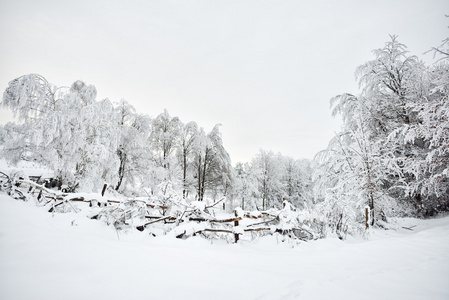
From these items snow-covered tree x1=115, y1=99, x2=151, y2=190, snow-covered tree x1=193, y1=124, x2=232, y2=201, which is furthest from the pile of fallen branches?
snow-covered tree x1=193, y1=124, x2=232, y2=201

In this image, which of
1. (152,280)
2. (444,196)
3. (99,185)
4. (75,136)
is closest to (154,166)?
(99,185)

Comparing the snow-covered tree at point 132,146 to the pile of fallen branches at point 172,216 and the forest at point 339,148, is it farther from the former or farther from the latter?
the pile of fallen branches at point 172,216

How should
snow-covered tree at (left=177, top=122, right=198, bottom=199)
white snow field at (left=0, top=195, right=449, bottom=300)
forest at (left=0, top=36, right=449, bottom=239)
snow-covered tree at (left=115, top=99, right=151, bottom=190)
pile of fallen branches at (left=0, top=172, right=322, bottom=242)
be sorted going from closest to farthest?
white snow field at (left=0, top=195, right=449, bottom=300) → pile of fallen branches at (left=0, top=172, right=322, bottom=242) → forest at (left=0, top=36, right=449, bottom=239) → snow-covered tree at (left=115, top=99, right=151, bottom=190) → snow-covered tree at (left=177, top=122, right=198, bottom=199)

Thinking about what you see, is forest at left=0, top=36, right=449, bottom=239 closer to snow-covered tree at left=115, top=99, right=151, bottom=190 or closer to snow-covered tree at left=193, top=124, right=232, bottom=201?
snow-covered tree at left=115, top=99, right=151, bottom=190

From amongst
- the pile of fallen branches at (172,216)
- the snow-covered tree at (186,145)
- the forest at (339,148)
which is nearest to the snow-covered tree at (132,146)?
the forest at (339,148)

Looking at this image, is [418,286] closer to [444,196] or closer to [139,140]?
[444,196]

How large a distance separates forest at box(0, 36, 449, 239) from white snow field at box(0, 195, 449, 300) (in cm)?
204

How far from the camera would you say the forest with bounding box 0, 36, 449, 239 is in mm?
7191

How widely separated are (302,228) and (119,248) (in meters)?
5.58

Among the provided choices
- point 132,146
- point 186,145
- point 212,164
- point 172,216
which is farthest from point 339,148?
point 132,146

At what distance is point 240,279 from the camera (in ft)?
9.21

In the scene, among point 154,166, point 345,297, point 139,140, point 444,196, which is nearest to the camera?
point 345,297

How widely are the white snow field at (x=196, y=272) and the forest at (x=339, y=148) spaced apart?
2036mm

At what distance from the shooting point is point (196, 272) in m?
2.94
